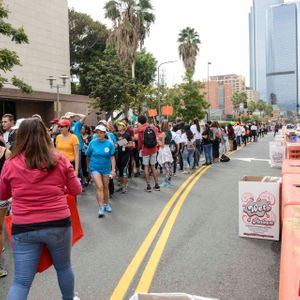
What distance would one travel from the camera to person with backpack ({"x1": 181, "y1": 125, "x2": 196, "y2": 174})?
45.5 feet

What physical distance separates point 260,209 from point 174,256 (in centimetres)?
150

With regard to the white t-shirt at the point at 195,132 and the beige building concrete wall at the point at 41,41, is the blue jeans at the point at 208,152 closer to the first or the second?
the white t-shirt at the point at 195,132

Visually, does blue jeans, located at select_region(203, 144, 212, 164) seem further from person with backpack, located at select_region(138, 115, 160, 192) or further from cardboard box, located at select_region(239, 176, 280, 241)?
cardboard box, located at select_region(239, 176, 280, 241)

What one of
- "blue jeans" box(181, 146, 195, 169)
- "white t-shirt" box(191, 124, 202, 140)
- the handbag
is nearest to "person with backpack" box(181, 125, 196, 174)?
"blue jeans" box(181, 146, 195, 169)

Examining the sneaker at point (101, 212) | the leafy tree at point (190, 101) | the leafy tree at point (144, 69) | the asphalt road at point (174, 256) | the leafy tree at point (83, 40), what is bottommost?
the asphalt road at point (174, 256)

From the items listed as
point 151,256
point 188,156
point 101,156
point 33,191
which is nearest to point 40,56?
point 188,156

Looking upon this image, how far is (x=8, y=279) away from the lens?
4668mm

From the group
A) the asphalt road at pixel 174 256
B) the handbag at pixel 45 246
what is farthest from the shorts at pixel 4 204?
the handbag at pixel 45 246

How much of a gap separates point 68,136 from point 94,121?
34587 millimetres

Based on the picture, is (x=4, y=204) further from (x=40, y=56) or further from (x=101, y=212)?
(x=40, y=56)

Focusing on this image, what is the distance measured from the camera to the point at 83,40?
51812mm

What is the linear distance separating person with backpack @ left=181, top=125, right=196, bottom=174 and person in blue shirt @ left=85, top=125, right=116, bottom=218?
6417 mm

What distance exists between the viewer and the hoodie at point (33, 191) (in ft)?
10.1

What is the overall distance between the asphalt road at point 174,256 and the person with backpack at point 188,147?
511 cm
